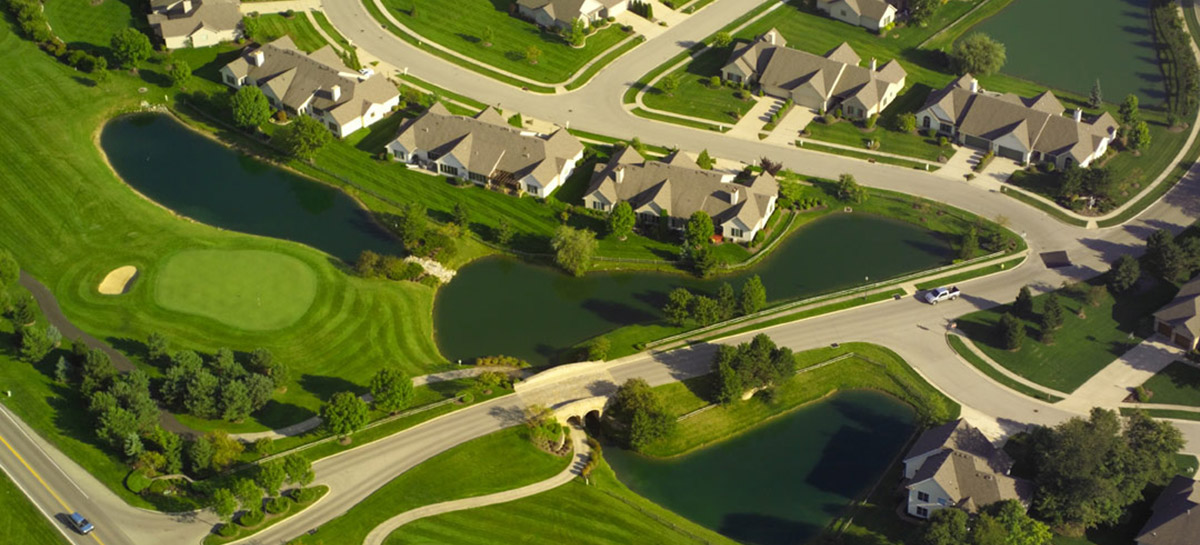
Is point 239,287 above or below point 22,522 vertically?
above

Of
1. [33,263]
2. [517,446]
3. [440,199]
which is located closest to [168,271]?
[33,263]

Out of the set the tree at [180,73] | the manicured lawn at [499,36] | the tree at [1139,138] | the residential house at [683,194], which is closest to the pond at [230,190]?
the tree at [180,73]

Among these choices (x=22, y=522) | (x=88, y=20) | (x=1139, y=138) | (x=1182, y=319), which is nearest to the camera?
(x=22, y=522)

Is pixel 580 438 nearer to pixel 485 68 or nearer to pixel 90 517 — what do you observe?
pixel 90 517

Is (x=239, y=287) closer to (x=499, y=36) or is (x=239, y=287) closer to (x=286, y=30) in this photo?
(x=286, y=30)

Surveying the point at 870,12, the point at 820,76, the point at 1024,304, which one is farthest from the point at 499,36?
the point at 1024,304
